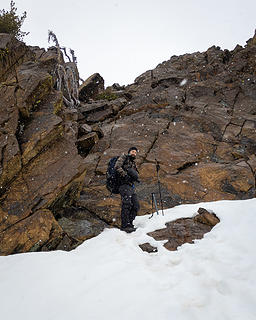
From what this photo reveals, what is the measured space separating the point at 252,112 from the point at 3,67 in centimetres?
1766

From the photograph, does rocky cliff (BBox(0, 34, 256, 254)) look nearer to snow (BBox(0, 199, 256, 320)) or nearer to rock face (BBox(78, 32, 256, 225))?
rock face (BBox(78, 32, 256, 225))

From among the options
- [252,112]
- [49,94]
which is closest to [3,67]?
[49,94]

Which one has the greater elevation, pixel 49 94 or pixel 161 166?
pixel 49 94

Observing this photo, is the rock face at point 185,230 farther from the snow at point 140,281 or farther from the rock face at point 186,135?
the rock face at point 186,135

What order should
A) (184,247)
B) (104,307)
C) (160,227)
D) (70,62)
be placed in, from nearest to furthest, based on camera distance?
(104,307) → (184,247) → (160,227) → (70,62)

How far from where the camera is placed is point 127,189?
8219 mm

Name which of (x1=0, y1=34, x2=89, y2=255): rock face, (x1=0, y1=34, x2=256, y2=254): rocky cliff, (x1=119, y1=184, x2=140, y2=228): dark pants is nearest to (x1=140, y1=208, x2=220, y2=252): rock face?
(x1=119, y1=184, x2=140, y2=228): dark pants

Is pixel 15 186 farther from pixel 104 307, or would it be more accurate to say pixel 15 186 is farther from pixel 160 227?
pixel 104 307

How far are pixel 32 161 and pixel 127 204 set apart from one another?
4.42 m

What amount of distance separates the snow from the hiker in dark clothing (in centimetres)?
147

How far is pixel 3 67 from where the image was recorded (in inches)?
459

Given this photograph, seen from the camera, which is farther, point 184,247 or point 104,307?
point 184,247

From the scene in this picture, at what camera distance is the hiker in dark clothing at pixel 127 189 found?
26.0 feet

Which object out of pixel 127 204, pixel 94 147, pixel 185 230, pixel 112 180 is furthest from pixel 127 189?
pixel 94 147
